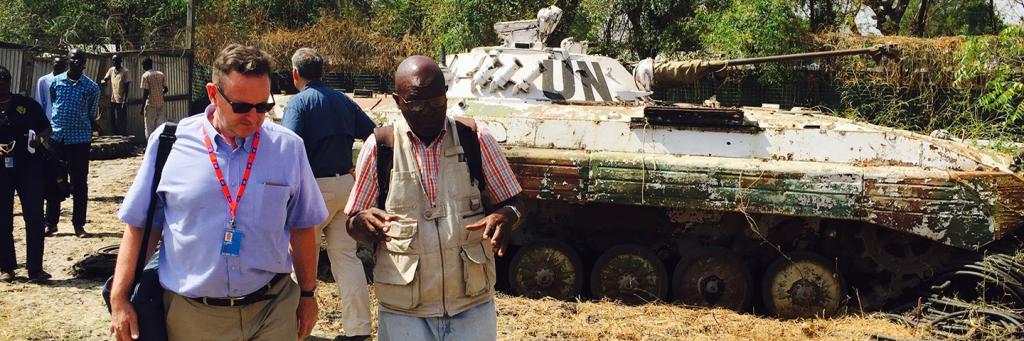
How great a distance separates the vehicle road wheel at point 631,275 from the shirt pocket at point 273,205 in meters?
3.91

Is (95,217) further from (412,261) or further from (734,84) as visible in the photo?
(734,84)

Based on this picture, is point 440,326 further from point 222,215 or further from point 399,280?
point 222,215

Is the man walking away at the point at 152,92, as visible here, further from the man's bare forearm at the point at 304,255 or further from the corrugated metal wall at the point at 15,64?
the man's bare forearm at the point at 304,255

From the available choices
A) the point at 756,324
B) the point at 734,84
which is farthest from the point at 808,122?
the point at 734,84

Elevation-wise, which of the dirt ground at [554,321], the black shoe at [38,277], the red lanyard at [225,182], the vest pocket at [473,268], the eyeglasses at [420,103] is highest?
the eyeglasses at [420,103]

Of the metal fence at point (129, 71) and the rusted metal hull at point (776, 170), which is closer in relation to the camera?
the rusted metal hull at point (776, 170)

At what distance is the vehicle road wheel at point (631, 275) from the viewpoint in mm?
6441

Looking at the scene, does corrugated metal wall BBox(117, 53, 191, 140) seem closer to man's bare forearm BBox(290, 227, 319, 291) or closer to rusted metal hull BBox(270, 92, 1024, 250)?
rusted metal hull BBox(270, 92, 1024, 250)

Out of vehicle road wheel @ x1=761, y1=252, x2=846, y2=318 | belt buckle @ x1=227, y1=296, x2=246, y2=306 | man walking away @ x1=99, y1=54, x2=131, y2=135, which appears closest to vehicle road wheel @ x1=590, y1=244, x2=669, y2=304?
vehicle road wheel @ x1=761, y1=252, x2=846, y2=318

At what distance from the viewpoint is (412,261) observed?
9.74 ft

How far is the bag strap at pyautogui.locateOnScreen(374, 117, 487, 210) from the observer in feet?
10.0

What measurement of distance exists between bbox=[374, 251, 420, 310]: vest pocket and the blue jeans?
60mm

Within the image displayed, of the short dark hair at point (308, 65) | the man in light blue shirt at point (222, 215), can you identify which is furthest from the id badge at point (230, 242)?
the short dark hair at point (308, 65)

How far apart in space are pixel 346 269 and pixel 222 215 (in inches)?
90.4
